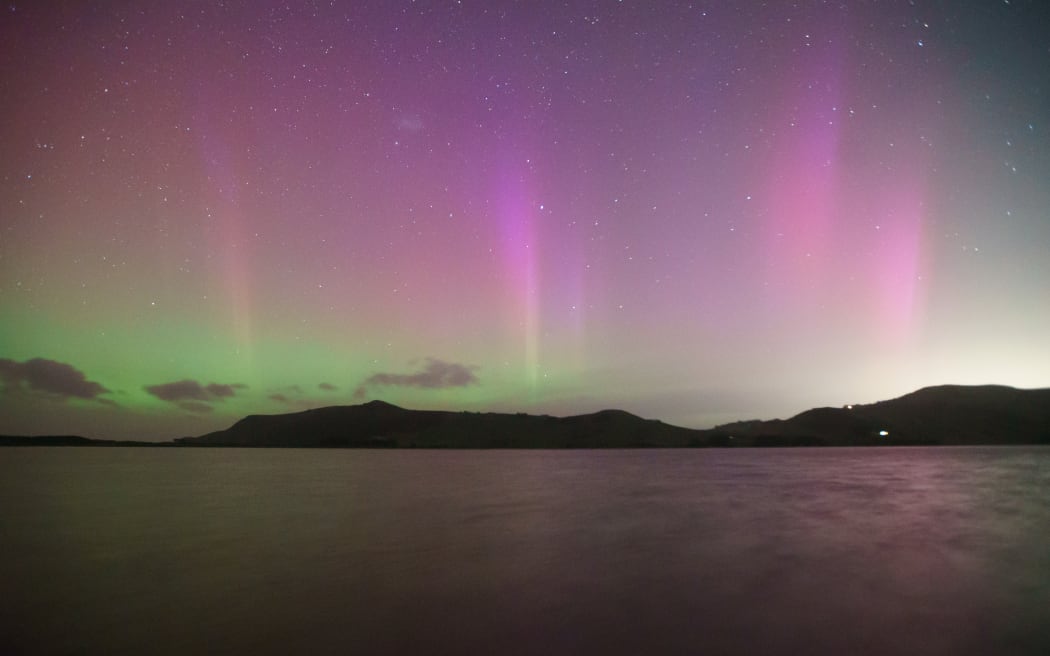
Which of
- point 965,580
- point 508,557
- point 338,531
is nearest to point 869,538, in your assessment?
point 965,580

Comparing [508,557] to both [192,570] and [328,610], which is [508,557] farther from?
[192,570]

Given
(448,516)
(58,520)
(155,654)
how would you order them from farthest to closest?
1. (448,516)
2. (58,520)
3. (155,654)

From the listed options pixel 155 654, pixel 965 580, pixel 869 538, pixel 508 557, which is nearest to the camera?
pixel 155 654

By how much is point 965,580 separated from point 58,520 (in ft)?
94.1

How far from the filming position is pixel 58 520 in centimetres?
2447

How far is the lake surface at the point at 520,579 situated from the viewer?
10.3 m

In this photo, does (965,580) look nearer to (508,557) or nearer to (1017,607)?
(1017,607)

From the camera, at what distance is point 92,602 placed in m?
12.5

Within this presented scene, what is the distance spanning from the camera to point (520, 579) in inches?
582

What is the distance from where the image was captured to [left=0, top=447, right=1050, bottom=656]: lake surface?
33.8 ft

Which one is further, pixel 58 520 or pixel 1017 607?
pixel 58 520

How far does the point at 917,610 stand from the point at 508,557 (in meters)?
9.33

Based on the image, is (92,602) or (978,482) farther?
(978,482)

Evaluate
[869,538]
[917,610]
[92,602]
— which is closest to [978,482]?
[869,538]
